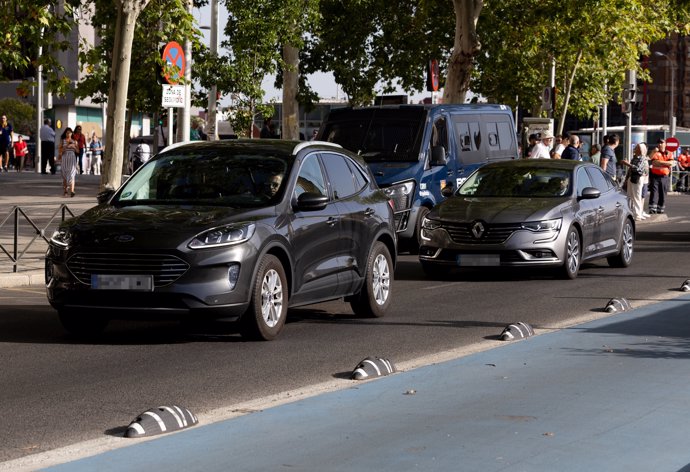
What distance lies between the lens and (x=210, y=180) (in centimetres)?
1245

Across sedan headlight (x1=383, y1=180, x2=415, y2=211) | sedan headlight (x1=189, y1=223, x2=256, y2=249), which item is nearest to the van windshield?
sedan headlight (x1=383, y1=180, x2=415, y2=211)

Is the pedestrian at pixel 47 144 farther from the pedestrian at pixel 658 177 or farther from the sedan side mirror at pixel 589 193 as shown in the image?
the sedan side mirror at pixel 589 193

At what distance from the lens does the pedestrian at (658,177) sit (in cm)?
3384

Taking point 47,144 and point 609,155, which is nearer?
point 609,155

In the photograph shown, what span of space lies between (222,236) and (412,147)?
1108cm

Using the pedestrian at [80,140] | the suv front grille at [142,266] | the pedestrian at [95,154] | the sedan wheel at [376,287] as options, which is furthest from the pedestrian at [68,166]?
the suv front grille at [142,266]

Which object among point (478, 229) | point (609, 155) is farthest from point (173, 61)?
point (609, 155)

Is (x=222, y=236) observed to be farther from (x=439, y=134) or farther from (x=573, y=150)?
(x=573, y=150)

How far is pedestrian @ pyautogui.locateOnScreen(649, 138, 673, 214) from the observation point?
33.8 meters

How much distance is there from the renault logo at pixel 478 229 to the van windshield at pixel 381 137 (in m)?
4.38

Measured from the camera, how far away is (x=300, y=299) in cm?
1241

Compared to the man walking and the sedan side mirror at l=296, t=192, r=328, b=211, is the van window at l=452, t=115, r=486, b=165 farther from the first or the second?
the man walking

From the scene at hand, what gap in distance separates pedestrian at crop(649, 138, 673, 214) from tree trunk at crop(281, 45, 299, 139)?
13.3 m

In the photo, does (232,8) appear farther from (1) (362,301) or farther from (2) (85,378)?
(2) (85,378)
